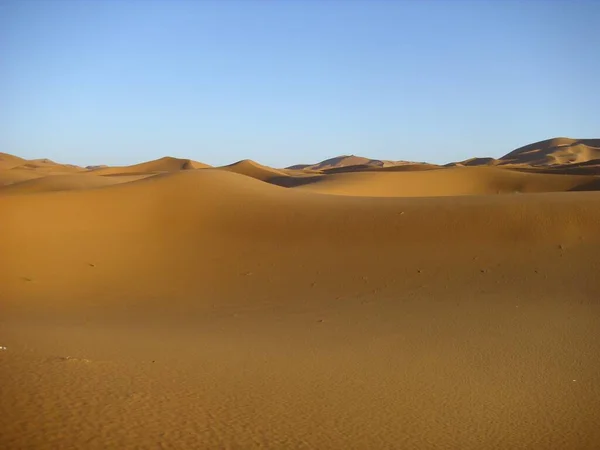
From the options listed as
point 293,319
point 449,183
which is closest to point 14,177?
point 449,183

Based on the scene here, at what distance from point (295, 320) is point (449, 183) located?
26549 mm

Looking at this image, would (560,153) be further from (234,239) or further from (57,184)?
(234,239)

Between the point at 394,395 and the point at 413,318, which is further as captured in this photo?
the point at 413,318

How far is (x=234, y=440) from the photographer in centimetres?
438

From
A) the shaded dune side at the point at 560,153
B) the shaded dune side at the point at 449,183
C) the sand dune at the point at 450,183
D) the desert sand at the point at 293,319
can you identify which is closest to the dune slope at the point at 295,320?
the desert sand at the point at 293,319

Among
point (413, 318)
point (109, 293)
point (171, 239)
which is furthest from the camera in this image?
point (171, 239)

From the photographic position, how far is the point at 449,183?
33125mm

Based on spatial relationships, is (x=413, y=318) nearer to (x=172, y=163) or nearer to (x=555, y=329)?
(x=555, y=329)

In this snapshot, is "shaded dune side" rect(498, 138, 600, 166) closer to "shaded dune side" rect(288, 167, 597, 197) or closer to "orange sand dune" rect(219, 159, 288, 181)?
"orange sand dune" rect(219, 159, 288, 181)

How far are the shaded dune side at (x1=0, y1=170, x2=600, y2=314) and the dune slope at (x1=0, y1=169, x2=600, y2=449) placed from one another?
6 centimetres

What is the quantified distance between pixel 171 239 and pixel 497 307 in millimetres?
8145

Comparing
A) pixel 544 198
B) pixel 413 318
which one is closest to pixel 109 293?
pixel 413 318

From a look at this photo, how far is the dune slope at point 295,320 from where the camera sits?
4.77m

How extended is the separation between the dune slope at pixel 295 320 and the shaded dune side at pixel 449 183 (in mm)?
14589
